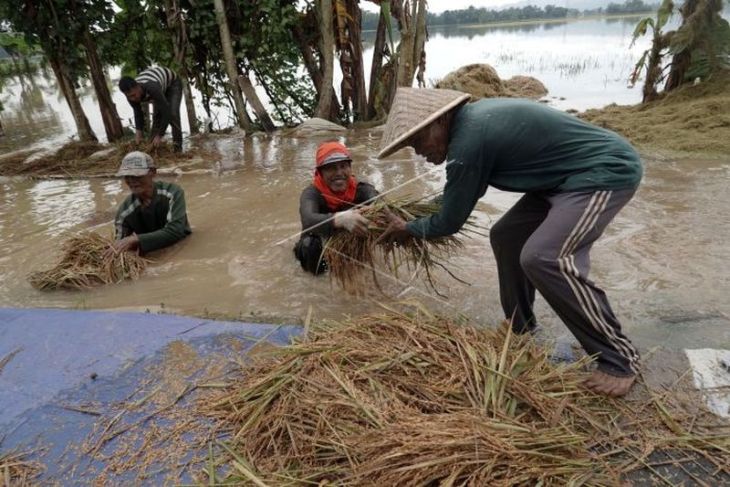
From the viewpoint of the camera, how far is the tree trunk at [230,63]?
26.3 feet

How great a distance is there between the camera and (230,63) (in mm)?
8477

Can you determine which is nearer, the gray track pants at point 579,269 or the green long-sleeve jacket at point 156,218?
the gray track pants at point 579,269

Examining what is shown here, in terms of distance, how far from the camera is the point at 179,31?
8.42 m

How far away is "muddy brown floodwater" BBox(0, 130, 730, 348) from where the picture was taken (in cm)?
305

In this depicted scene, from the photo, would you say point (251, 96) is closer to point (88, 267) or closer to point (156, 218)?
point (156, 218)

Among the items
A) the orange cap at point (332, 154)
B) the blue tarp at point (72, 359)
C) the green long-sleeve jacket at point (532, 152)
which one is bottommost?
the blue tarp at point (72, 359)

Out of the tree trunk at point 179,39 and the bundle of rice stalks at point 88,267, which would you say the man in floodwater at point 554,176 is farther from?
the tree trunk at point 179,39

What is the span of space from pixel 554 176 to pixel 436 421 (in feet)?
3.78

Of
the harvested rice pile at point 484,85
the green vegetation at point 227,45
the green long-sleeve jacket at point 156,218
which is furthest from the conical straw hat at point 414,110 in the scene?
the harvested rice pile at point 484,85

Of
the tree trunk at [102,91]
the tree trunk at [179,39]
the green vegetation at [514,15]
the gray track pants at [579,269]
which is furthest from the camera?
the green vegetation at [514,15]

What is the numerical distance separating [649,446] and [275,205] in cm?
440

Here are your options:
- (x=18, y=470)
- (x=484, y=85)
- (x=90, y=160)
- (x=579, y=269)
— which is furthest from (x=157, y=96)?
(x=484, y=85)

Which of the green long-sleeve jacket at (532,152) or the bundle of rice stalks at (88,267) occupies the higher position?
the green long-sleeve jacket at (532,152)

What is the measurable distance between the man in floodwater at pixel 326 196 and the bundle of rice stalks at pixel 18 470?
1.75 metres
